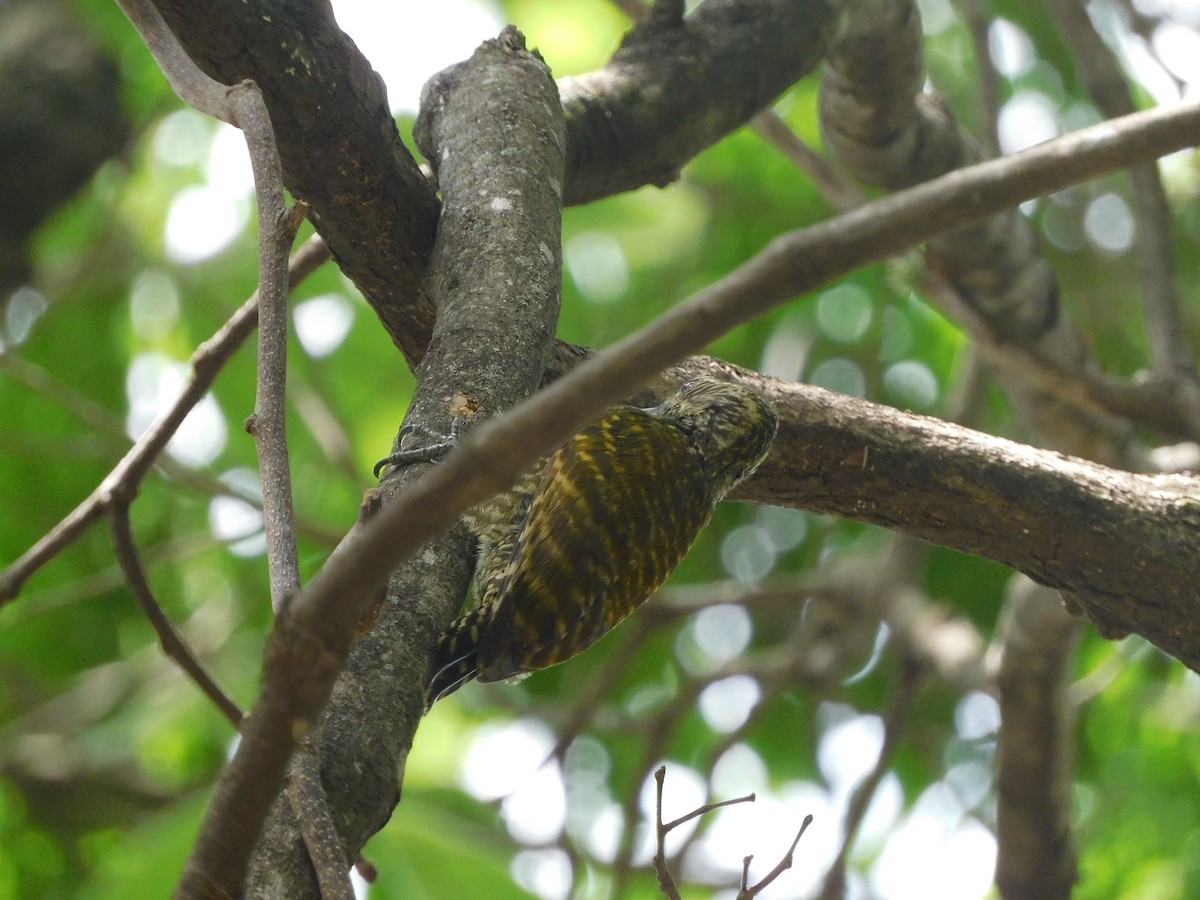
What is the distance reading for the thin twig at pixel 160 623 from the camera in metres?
1.64

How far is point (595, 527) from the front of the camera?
1929mm

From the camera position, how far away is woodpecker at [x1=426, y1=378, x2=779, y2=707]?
185cm

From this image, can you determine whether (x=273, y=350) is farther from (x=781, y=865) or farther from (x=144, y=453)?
(x=144, y=453)

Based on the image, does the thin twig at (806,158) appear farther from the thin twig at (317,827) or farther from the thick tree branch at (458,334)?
the thin twig at (317,827)

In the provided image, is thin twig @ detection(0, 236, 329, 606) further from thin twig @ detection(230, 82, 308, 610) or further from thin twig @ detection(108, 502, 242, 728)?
thin twig @ detection(230, 82, 308, 610)

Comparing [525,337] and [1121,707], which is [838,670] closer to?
[1121,707]

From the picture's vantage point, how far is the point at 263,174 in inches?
38.3

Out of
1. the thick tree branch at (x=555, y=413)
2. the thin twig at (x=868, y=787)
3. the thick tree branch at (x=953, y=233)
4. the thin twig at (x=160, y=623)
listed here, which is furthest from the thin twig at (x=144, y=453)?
the thin twig at (x=868, y=787)

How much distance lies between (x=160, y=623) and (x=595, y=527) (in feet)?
2.25

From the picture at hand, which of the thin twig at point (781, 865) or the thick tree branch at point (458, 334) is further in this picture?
the thin twig at point (781, 865)

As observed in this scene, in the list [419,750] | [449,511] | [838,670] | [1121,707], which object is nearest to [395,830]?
[419,750]

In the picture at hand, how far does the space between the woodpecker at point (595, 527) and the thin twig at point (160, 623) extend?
30 cm

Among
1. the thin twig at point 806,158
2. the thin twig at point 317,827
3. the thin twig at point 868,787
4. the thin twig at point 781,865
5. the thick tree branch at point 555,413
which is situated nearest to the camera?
the thick tree branch at point 555,413

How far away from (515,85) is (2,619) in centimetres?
275
